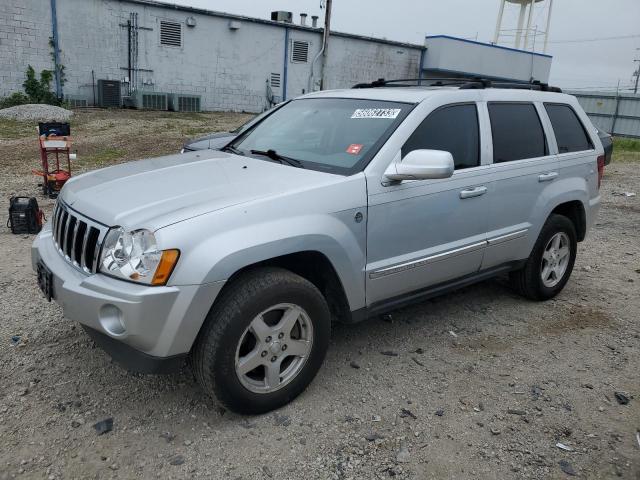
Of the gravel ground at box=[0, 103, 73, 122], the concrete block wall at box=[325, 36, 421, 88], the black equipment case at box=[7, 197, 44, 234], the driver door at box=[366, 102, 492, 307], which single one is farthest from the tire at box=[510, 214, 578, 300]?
the concrete block wall at box=[325, 36, 421, 88]

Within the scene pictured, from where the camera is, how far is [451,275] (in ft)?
12.7

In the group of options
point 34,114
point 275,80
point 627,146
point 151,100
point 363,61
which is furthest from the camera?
point 363,61

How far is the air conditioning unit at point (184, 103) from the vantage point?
2083cm

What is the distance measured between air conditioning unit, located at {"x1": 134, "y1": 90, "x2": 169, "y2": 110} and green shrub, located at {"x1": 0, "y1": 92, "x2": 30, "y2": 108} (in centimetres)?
361

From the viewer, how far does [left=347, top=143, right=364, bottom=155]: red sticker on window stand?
341cm

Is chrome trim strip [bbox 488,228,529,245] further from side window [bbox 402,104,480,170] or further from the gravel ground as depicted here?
the gravel ground

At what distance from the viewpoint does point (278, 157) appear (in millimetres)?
3623

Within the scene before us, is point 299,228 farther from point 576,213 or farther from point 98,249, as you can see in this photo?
point 576,213

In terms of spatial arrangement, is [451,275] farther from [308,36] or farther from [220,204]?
[308,36]

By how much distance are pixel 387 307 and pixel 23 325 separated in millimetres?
2555

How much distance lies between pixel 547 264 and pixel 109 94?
18.5 metres

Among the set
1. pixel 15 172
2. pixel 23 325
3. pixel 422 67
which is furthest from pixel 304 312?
pixel 422 67

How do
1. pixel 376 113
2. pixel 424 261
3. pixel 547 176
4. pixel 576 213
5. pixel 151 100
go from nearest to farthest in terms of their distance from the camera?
pixel 424 261
pixel 376 113
pixel 547 176
pixel 576 213
pixel 151 100

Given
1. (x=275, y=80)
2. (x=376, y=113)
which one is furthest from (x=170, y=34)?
(x=376, y=113)
